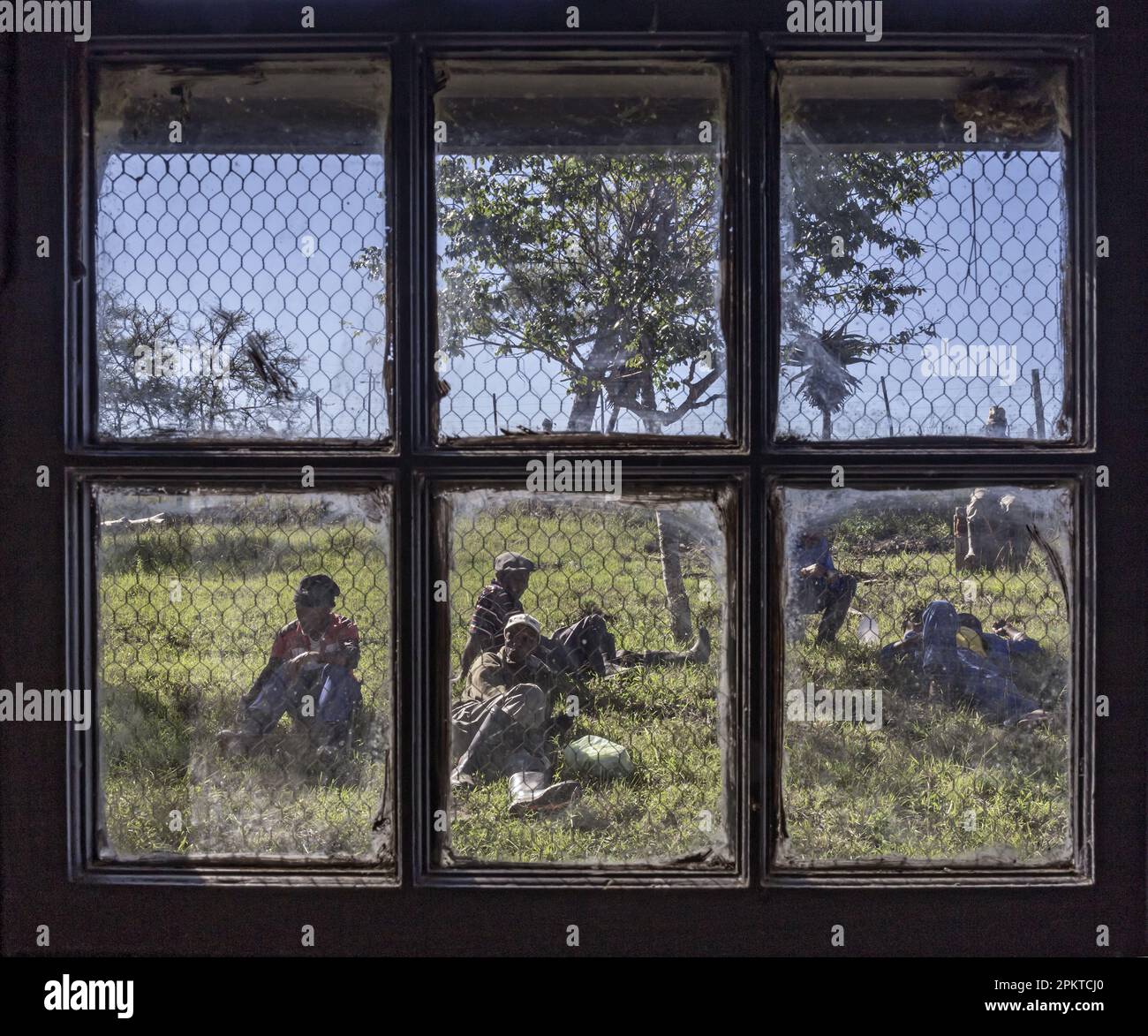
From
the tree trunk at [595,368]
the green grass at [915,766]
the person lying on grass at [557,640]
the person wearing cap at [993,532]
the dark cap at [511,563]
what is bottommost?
the green grass at [915,766]

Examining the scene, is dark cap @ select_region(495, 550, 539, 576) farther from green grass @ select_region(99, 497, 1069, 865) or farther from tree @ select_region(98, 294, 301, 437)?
tree @ select_region(98, 294, 301, 437)

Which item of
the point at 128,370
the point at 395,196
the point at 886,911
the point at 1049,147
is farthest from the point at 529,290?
the point at 886,911

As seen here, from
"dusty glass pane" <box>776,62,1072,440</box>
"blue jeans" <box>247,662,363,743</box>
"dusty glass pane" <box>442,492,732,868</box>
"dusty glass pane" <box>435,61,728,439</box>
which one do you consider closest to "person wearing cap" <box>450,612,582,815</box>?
"dusty glass pane" <box>442,492,732,868</box>

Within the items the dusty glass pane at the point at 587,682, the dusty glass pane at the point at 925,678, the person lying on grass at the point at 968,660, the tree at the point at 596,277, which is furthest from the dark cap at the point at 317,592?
the person lying on grass at the point at 968,660

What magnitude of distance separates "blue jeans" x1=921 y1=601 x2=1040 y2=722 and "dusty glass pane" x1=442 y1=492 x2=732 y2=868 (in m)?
0.21

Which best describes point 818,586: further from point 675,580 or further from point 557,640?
point 557,640

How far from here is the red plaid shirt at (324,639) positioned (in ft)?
2.69

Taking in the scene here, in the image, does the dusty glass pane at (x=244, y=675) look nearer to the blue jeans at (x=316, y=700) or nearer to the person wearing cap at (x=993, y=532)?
the blue jeans at (x=316, y=700)

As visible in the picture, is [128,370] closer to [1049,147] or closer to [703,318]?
[703,318]

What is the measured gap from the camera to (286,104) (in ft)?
2.72

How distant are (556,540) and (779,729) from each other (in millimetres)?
290

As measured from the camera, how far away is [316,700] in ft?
2.70

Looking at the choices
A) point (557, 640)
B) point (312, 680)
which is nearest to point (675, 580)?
point (557, 640)
